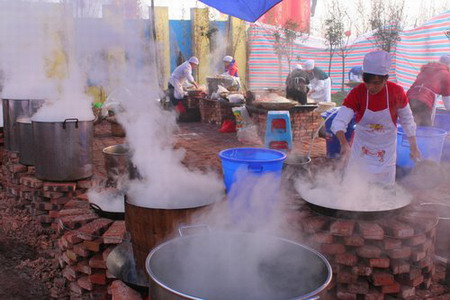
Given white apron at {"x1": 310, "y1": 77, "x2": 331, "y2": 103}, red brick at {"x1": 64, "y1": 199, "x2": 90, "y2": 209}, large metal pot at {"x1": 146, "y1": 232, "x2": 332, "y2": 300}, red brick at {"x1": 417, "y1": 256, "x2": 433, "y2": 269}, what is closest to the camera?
large metal pot at {"x1": 146, "y1": 232, "x2": 332, "y2": 300}

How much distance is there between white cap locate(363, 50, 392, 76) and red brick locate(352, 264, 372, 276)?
149cm

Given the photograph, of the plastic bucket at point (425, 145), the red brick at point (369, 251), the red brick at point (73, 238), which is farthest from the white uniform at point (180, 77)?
the red brick at point (369, 251)

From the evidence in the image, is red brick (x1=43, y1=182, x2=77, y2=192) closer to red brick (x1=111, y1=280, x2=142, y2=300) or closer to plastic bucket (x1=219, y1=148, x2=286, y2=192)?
plastic bucket (x1=219, y1=148, x2=286, y2=192)

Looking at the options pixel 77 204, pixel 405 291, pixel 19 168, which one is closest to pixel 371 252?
pixel 405 291

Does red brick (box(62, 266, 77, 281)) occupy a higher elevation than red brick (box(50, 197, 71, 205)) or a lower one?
lower

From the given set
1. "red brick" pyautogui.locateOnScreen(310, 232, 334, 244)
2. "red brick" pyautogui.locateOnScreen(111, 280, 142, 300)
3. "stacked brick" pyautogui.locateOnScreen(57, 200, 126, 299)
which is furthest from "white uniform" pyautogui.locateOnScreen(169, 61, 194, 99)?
"red brick" pyautogui.locateOnScreen(111, 280, 142, 300)

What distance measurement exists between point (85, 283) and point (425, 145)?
382 cm

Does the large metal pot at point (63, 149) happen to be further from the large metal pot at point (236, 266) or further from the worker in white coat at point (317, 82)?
the worker in white coat at point (317, 82)

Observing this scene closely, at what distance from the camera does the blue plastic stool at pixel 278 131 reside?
635 cm

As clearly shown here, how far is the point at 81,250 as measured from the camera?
3.40 m

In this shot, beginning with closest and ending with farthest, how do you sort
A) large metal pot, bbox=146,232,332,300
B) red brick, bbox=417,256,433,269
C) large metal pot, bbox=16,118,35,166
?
large metal pot, bbox=146,232,332,300 < red brick, bbox=417,256,433,269 < large metal pot, bbox=16,118,35,166

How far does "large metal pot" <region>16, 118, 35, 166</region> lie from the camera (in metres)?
5.39

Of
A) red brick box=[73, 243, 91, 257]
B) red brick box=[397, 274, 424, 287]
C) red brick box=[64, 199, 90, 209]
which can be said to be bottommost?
red brick box=[397, 274, 424, 287]

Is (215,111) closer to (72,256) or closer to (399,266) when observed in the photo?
(72,256)
